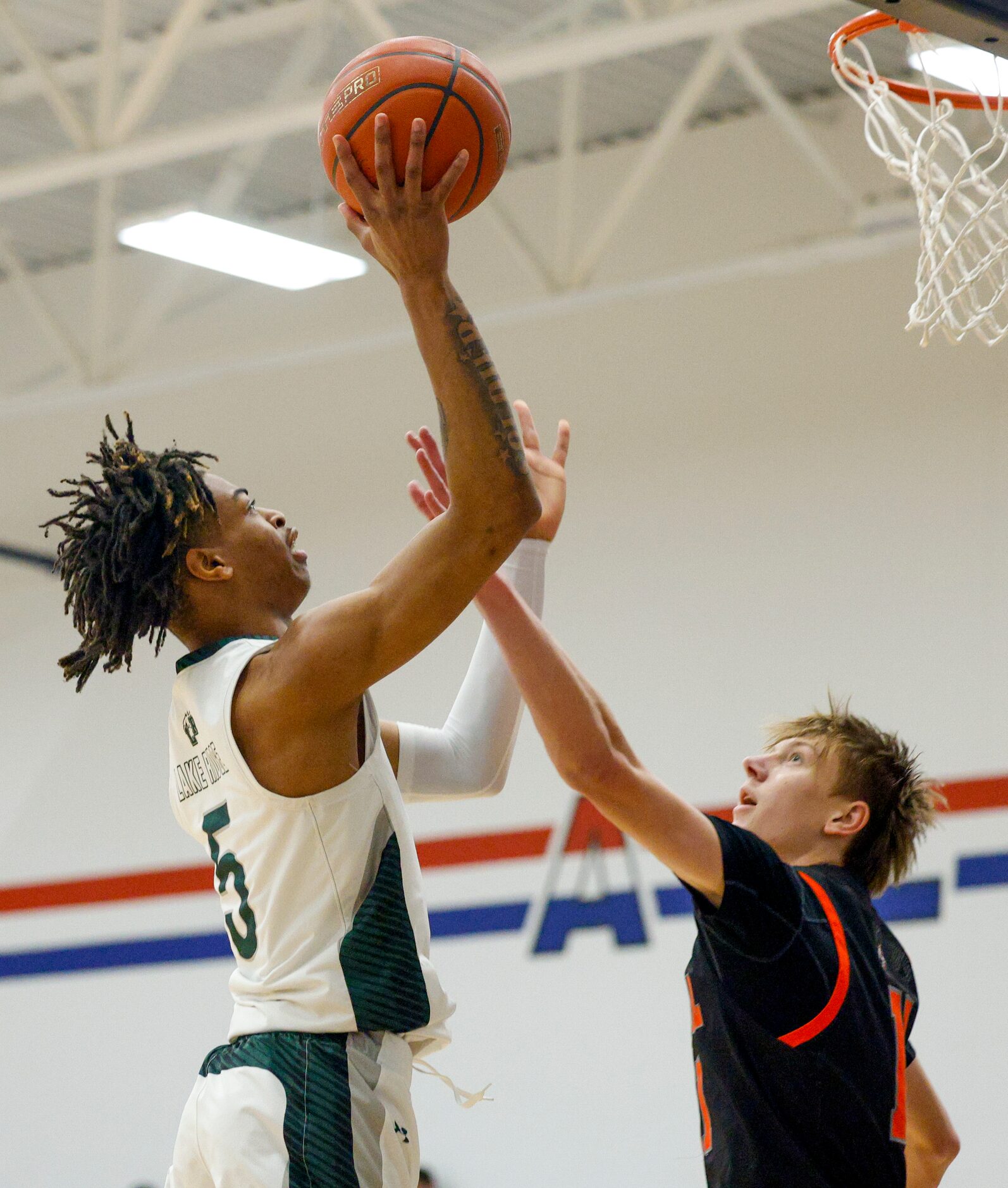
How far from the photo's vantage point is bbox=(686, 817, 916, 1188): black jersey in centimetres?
246

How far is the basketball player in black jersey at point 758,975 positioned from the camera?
2.44 m

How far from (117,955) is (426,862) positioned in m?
1.87

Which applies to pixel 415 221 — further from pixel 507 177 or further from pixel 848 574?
pixel 507 177

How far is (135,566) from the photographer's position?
247cm

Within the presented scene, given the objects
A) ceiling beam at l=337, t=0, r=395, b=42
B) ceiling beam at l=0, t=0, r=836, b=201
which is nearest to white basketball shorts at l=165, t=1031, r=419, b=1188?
ceiling beam at l=0, t=0, r=836, b=201

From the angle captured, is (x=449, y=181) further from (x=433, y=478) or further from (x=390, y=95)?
(x=433, y=478)

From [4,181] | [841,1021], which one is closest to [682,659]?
[4,181]

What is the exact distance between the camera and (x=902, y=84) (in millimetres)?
4062

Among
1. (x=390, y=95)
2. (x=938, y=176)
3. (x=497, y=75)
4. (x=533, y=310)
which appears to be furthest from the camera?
(x=533, y=310)

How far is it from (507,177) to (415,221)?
22.3ft

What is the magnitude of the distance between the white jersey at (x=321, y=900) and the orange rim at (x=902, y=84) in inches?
71.3

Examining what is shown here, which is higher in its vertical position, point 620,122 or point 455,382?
point 620,122

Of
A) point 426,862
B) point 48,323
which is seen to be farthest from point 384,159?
point 48,323

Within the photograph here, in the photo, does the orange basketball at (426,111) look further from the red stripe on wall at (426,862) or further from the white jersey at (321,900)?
the red stripe on wall at (426,862)
